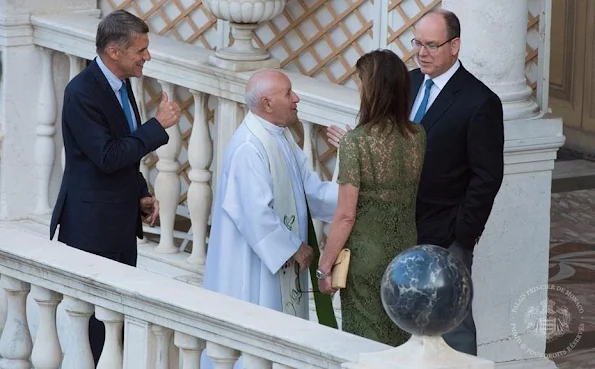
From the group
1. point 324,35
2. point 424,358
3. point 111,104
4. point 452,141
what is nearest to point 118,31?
point 111,104

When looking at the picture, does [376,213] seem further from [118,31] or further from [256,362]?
[118,31]

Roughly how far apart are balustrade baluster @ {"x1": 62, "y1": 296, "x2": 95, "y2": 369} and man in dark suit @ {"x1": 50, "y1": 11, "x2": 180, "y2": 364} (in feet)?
2.30

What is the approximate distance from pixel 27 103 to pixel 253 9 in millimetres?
1595

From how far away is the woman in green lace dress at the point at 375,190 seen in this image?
5.61 metres

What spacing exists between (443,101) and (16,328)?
1.70m

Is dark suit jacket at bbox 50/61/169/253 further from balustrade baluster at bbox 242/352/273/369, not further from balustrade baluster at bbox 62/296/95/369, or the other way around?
balustrade baluster at bbox 242/352/273/369

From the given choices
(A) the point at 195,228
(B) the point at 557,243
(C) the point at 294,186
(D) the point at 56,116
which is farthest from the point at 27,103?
(B) the point at 557,243

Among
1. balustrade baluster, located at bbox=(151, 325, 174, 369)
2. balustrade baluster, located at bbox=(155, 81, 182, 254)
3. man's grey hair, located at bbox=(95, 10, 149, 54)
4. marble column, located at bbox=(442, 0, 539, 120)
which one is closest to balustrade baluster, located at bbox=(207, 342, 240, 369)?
balustrade baluster, located at bbox=(151, 325, 174, 369)

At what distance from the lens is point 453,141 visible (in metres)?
6.00

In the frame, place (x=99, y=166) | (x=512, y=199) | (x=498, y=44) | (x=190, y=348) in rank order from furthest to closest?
(x=512, y=199) → (x=498, y=44) → (x=99, y=166) → (x=190, y=348)

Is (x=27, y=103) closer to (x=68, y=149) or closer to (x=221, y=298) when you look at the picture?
(x=68, y=149)

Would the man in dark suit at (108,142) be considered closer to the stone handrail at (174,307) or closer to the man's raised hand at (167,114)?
the man's raised hand at (167,114)

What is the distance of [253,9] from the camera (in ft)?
24.1

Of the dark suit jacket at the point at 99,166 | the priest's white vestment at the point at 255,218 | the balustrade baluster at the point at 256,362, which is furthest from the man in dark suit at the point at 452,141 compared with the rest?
the balustrade baluster at the point at 256,362
